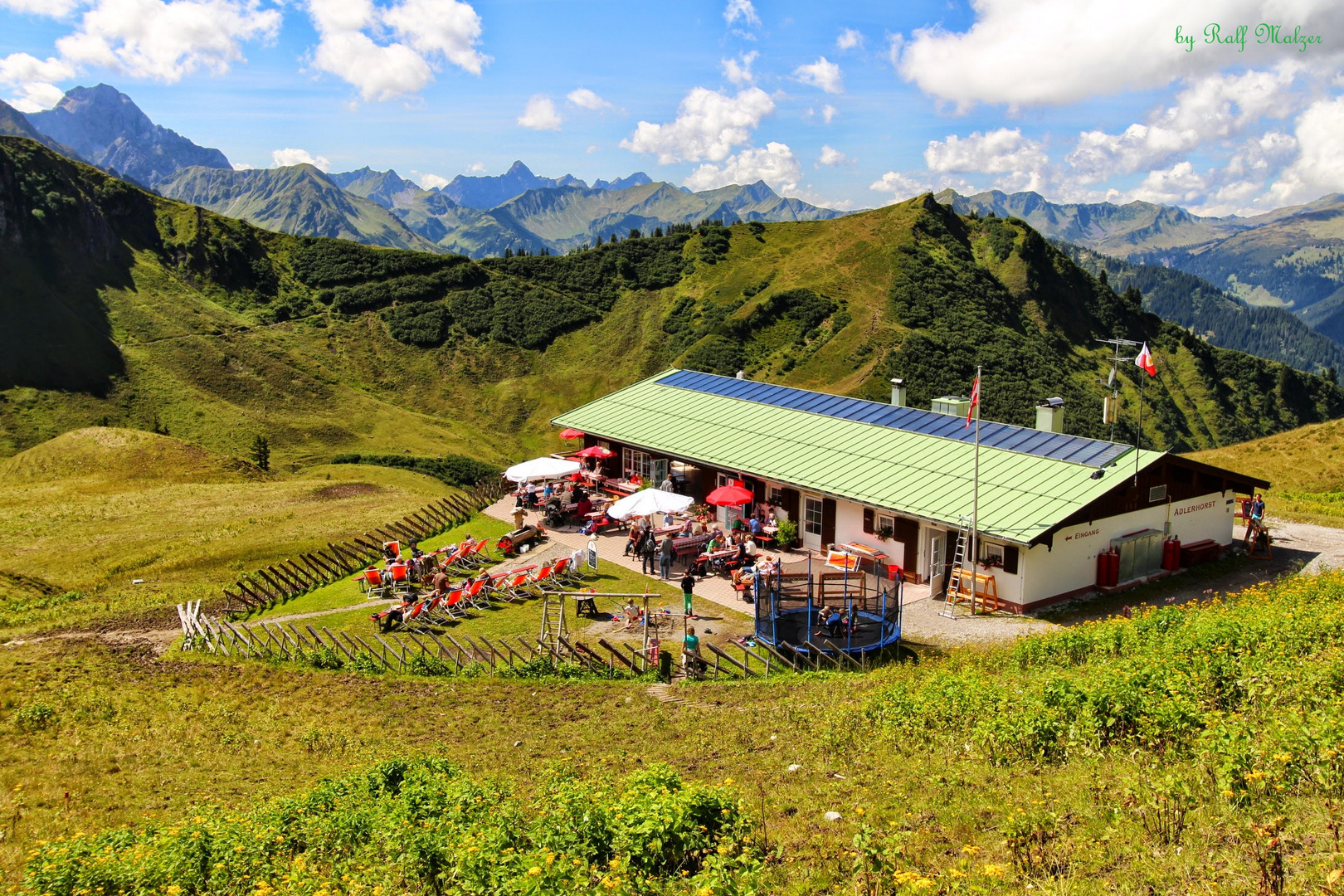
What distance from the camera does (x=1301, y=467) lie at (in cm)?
4594

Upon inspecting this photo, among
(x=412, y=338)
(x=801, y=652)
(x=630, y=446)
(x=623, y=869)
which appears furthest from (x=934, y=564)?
(x=412, y=338)

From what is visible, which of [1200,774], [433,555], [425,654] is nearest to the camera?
[1200,774]

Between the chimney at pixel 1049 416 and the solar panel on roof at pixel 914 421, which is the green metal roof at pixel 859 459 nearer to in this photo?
the solar panel on roof at pixel 914 421

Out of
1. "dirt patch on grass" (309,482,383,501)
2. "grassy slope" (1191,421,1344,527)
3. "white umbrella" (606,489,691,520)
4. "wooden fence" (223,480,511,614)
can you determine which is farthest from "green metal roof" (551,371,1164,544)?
"grassy slope" (1191,421,1344,527)

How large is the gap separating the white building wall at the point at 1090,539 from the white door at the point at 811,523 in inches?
294

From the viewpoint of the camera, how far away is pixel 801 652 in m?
21.7

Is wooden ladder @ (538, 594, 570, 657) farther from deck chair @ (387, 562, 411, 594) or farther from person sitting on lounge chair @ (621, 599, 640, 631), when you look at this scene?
deck chair @ (387, 562, 411, 594)

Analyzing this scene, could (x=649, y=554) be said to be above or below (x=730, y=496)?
below

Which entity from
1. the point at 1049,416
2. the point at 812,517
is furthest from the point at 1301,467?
the point at 812,517

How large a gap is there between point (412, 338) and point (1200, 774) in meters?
116

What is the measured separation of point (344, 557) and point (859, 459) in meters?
20.1

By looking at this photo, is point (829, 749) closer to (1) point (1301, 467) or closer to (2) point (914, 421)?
(2) point (914, 421)

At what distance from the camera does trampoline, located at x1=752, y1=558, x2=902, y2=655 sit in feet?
71.5

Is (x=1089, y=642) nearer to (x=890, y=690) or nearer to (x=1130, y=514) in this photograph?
(x=890, y=690)
